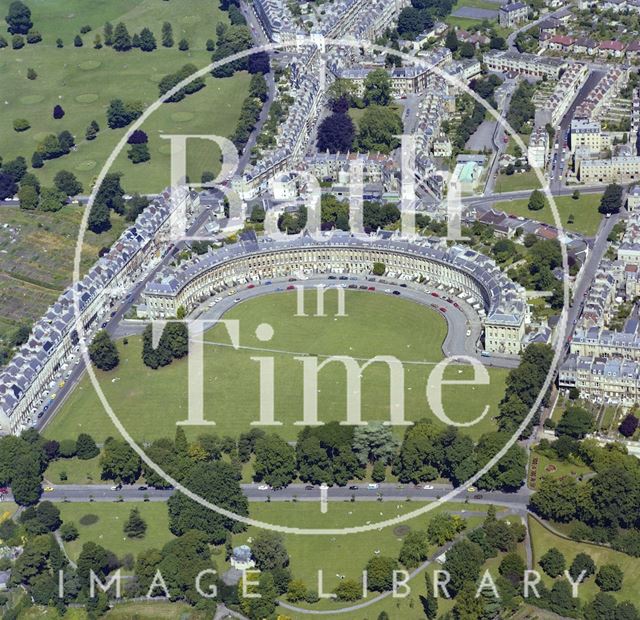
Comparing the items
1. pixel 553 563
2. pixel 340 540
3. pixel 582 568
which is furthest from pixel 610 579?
pixel 340 540

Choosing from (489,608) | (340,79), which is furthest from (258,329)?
(340,79)

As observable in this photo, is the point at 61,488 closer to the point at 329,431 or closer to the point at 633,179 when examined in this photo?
the point at 329,431

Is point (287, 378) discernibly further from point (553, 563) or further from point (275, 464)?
point (553, 563)

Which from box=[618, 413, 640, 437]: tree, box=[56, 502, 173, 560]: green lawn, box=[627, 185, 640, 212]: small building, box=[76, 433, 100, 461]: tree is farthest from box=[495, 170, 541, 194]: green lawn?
box=[56, 502, 173, 560]: green lawn

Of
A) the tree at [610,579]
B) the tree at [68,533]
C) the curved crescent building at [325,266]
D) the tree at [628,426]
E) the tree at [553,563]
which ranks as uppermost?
the curved crescent building at [325,266]

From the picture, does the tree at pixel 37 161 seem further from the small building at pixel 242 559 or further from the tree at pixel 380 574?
the tree at pixel 380 574

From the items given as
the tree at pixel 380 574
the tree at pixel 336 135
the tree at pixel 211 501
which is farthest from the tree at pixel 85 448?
the tree at pixel 336 135
